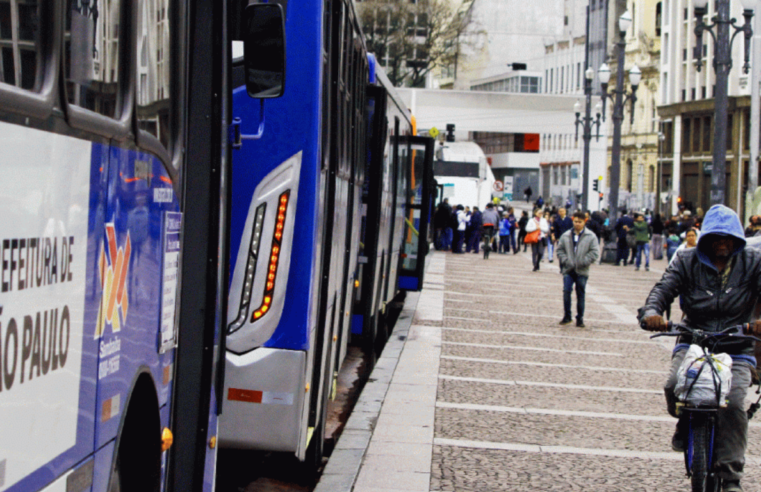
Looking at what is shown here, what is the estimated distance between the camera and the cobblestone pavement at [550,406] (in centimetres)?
751

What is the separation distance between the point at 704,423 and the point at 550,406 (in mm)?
4196

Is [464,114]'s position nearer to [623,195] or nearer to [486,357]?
[623,195]

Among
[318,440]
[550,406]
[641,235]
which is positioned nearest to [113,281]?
[318,440]

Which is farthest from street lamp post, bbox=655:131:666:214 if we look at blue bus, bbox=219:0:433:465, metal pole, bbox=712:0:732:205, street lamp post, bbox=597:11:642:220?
blue bus, bbox=219:0:433:465

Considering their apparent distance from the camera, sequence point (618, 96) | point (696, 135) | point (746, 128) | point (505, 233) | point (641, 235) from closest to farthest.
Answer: point (641, 235) < point (618, 96) < point (505, 233) < point (746, 128) < point (696, 135)

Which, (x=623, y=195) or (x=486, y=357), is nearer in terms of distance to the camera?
(x=486, y=357)

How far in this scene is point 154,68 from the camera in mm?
3844

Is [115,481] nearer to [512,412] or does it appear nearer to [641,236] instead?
[512,412]

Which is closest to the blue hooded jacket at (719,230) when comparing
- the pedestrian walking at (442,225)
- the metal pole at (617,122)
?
the metal pole at (617,122)

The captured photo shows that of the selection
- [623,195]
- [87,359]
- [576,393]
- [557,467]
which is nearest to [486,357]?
[576,393]

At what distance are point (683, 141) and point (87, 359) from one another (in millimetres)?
73494

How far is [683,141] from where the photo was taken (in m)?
73.4

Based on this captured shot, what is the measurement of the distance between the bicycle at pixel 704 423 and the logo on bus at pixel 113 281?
11.0 feet

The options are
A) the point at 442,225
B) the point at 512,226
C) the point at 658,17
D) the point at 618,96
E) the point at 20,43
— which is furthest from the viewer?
the point at 658,17
